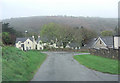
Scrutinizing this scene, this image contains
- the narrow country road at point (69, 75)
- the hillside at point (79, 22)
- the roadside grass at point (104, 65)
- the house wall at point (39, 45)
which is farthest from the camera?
the hillside at point (79, 22)

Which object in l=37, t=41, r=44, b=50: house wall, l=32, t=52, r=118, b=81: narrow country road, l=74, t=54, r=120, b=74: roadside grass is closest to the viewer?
l=32, t=52, r=118, b=81: narrow country road

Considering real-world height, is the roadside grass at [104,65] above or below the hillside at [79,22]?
below

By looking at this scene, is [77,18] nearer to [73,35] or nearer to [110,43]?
A: [73,35]

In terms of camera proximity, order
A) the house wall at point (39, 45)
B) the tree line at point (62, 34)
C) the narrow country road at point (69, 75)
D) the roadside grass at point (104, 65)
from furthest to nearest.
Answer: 1. the house wall at point (39, 45)
2. the tree line at point (62, 34)
3. the roadside grass at point (104, 65)
4. the narrow country road at point (69, 75)

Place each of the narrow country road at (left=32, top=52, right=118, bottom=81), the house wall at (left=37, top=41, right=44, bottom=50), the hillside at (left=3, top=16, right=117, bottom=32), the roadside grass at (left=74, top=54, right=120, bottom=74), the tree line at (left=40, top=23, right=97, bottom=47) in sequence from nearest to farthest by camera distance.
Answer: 1. the narrow country road at (left=32, top=52, right=118, bottom=81)
2. the roadside grass at (left=74, top=54, right=120, bottom=74)
3. the tree line at (left=40, top=23, right=97, bottom=47)
4. the house wall at (left=37, top=41, right=44, bottom=50)
5. the hillside at (left=3, top=16, right=117, bottom=32)

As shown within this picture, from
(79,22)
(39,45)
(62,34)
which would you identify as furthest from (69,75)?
(79,22)

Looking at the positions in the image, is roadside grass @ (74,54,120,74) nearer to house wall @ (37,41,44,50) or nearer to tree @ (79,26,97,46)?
house wall @ (37,41,44,50)

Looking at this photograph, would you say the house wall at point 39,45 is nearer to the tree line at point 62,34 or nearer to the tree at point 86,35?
the tree line at point 62,34

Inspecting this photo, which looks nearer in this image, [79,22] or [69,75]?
[69,75]

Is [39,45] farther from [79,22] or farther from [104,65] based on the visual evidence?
[104,65]

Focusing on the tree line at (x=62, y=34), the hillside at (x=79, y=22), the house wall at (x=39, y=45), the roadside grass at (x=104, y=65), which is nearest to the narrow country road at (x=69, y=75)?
the roadside grass at (x=104, y=65)

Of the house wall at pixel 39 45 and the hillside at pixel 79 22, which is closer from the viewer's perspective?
the house wall at pixel 39 45

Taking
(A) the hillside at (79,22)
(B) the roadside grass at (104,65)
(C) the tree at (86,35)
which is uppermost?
(A) the hillside at (79,22)

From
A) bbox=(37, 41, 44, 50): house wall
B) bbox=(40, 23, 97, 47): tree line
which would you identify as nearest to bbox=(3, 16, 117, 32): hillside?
bbox=(40, 23, 97, 47): tree line
